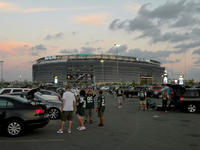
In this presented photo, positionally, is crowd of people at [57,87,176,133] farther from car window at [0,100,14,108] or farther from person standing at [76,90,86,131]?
car window at [0,100,14,108]

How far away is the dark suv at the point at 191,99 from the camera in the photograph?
55.4ft

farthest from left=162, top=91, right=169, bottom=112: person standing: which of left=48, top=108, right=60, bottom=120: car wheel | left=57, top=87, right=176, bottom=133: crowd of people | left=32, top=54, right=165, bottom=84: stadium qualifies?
left=32, top=54, right=165, bottom=84: stadium

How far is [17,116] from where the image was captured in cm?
876

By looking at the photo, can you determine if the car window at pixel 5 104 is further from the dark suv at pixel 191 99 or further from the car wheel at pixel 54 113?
the dark suv at pixel 191 99

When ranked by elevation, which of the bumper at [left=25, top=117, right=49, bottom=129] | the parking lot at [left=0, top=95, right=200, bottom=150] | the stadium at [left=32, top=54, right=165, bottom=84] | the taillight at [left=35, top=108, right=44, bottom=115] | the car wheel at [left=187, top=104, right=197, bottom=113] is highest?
the stadium at [left=32, top=54, right=165, bottom=84]

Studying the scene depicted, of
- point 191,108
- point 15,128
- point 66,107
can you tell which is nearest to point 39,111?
point 15,128

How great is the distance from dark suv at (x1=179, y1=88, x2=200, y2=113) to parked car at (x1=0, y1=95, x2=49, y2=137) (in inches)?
432

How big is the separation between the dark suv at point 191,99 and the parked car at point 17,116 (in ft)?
36.0

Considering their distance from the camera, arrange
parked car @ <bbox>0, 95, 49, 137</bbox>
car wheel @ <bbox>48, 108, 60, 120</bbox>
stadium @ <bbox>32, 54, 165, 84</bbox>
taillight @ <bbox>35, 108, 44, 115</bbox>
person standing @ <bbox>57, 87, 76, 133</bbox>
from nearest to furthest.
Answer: parked car @ <bbox>0, 95, 49, 137</bbox> < taillight @ <bbox>35, 108, 44, 115</bbox> < person standing @ <bbox>57, 87, 76, 133</bbox> < car wheel @ <bbox>48, 108, 60, 120</bbox> < stadium @ <bbox>32, 54, 165, 84</bbox>

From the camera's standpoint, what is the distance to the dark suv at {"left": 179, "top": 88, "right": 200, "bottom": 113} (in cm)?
1689

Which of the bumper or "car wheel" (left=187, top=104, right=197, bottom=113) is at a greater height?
the bumper

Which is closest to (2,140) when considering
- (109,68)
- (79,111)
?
(79,111)

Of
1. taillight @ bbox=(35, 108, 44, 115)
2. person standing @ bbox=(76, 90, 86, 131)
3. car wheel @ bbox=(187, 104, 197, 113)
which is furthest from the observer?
car wheel @ bbox=(187, 104, 197, 113)

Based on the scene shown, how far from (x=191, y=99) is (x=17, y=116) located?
12135 mm
